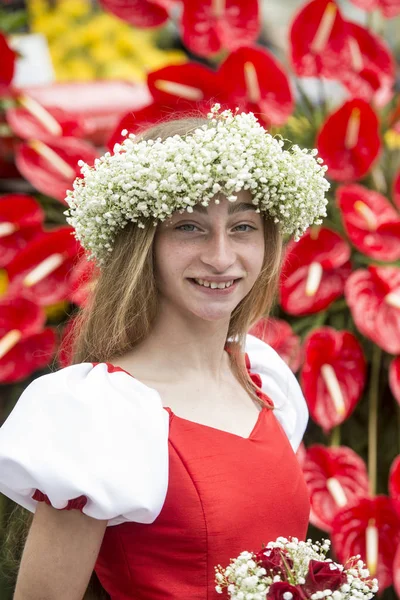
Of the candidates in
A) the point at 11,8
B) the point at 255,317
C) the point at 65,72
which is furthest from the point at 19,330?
the point at 11,8

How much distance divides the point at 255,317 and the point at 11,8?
2454 millimetres

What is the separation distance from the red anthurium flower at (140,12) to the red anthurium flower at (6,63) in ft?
0.85

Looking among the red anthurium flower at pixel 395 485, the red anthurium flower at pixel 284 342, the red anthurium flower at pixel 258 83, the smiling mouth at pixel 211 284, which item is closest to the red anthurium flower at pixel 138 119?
the red anthurium flower at pixel 258 83

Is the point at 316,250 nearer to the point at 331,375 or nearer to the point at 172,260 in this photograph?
the point at 331,375

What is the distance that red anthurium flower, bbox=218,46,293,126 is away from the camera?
1835 millimetres

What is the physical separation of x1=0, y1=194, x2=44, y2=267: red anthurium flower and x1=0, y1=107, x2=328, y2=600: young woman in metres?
0.73

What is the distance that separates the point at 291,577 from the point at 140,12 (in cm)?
149

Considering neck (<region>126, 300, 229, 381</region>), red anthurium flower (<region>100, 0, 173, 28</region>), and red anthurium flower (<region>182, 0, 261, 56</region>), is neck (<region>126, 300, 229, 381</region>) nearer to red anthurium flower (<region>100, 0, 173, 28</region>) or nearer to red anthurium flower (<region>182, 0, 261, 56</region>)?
red anthurium flower (<region>182, 0, 261, 56</region>)

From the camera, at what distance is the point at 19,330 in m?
1.79

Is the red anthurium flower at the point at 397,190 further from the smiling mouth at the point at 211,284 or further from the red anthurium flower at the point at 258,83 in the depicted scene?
the smiling mouth at the point at 211,284

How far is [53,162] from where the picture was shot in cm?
185

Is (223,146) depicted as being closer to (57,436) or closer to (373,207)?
(57,436)

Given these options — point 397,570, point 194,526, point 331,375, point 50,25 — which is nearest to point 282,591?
point 194,526

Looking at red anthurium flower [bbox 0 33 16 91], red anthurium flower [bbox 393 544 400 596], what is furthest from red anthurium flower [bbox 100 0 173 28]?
red anthurium flower [bbox 393 544 400 596]
